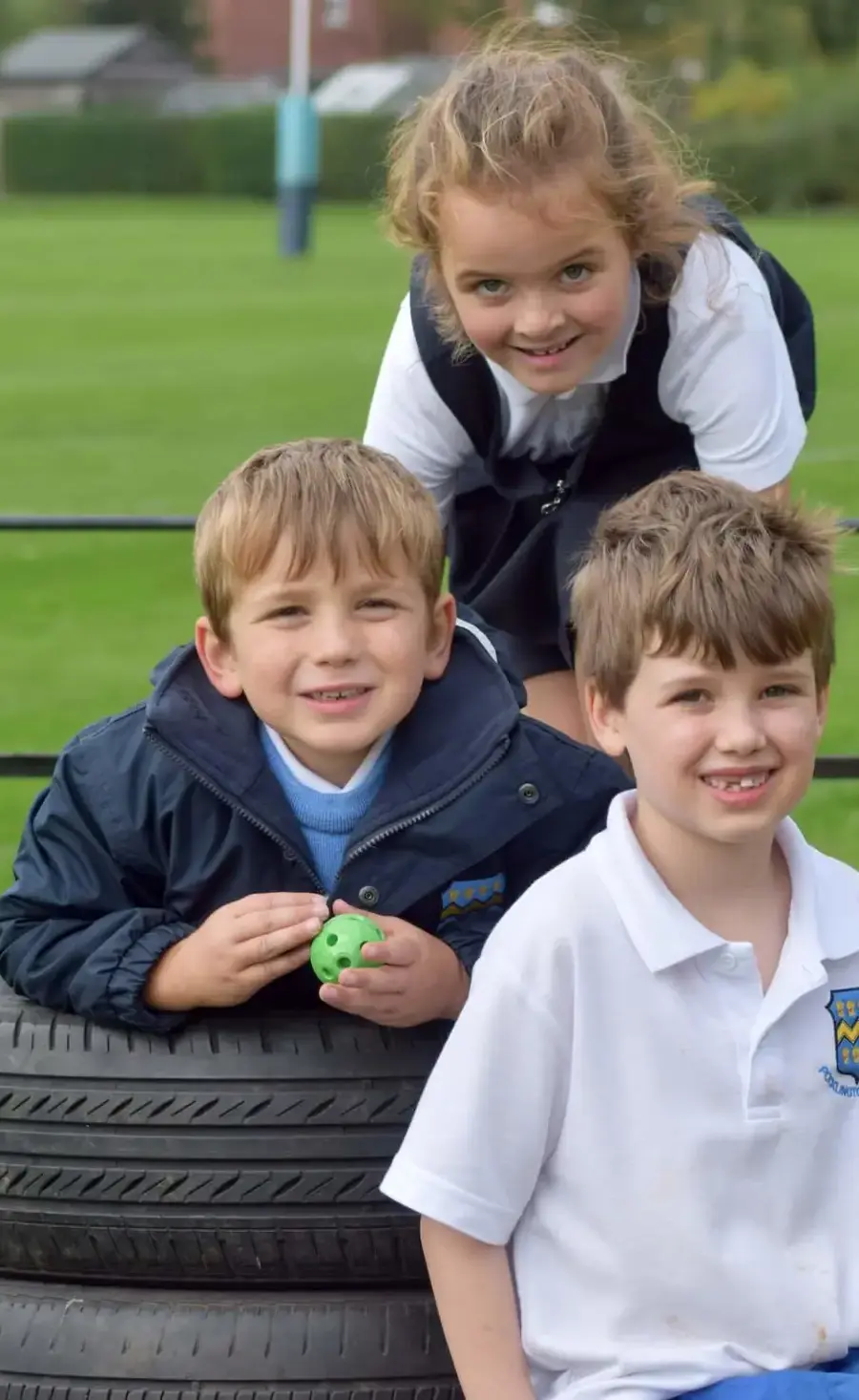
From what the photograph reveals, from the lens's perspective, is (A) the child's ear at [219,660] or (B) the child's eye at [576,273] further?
(B) the child's eye at [576,273]

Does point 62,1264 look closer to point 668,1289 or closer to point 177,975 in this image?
point 177,975

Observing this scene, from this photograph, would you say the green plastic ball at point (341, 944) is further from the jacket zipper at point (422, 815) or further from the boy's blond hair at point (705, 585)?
the boy's blond hair at point (705, 585)

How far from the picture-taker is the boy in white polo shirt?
1926 mm

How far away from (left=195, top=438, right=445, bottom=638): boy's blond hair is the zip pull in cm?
90

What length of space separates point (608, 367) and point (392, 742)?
0.92 meters

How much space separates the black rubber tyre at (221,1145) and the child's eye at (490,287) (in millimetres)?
1092

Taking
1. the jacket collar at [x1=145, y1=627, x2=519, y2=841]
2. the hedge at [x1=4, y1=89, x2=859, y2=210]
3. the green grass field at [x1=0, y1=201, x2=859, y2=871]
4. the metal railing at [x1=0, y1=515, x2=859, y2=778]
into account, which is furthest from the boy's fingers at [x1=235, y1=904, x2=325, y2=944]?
the hedge at [x1=4, y1=89, x2=859, y2=210]

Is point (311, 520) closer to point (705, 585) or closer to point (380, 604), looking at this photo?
point (380, 604)

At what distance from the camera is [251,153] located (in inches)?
1921

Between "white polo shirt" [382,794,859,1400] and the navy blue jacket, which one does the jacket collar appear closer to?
the navy blue jacket

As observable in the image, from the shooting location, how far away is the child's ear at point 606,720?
2.05 metres

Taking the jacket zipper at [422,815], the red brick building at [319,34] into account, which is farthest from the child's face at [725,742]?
the red brick building at [319,34]

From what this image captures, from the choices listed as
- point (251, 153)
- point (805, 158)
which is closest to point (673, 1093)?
point (805, 158)

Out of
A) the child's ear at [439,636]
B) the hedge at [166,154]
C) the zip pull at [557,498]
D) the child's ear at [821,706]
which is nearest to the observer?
the child's ear at [821,706]
